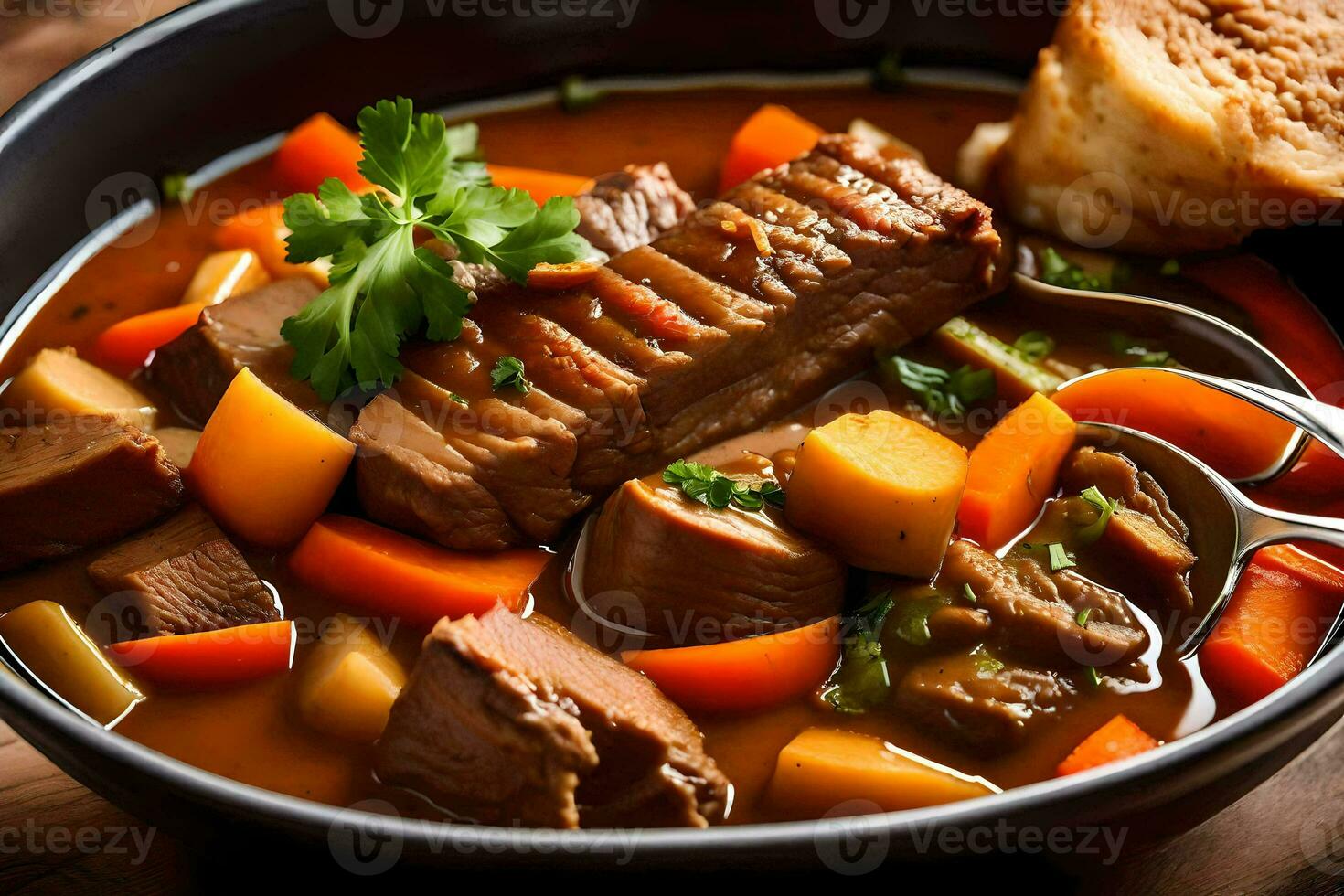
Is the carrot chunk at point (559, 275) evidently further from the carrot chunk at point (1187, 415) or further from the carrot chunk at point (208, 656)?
the carrot chunk at point (1187, 415)

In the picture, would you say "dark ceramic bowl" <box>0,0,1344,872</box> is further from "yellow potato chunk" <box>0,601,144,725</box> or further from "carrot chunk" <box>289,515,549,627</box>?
"carrot chunk" <box>289,515,549,627</box>

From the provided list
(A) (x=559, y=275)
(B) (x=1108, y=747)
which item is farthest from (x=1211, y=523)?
(A) (x=559, y=275)

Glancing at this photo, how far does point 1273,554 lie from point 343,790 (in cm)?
210

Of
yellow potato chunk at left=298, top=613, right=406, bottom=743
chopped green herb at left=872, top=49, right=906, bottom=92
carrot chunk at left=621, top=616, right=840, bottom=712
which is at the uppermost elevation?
chopped green herb at left=872, top=49, right=906, bottom=92

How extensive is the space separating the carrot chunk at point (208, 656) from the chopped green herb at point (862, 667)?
1174mm

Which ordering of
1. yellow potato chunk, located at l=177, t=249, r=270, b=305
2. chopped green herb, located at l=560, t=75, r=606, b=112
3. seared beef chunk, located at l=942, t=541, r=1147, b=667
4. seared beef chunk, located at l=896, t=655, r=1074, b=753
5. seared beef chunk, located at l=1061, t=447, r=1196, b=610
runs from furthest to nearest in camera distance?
chopped green herb, located at l=560, t=75, r=606, b=112
yellow potato chunk, located at l=177, t=249, r=270, b=305
seared beef chunk, located at l=1061, t=447, r=1196, b=610
seared beef chunk, located at l=942, t=541, r=1147, b=667
seared beef chunk, located at l=896, t=655, r=1074, b=753

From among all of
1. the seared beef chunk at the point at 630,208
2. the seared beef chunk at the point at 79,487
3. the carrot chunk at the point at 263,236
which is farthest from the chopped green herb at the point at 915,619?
the carrot chunk at the point at 263,236

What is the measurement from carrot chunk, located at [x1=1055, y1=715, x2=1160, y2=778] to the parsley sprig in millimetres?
1556

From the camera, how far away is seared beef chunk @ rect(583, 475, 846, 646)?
2.71m

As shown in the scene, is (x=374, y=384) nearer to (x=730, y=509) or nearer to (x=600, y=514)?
(x=600, y=514)

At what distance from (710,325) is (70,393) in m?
1.61

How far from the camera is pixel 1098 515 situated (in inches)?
116

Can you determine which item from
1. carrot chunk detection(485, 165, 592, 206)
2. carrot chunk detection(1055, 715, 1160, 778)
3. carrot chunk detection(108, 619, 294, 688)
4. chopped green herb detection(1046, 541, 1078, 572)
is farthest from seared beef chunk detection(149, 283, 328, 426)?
carrot chunk detection(1055, 715, 1160, 778)

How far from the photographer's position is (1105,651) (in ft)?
9.04
